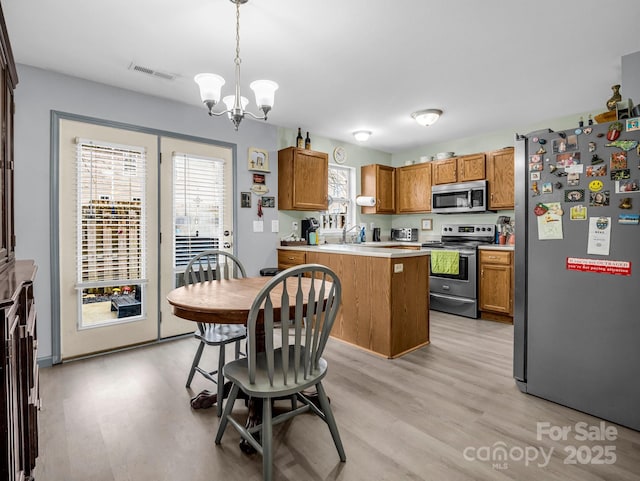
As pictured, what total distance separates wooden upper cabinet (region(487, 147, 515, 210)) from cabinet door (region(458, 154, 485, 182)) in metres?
0.09

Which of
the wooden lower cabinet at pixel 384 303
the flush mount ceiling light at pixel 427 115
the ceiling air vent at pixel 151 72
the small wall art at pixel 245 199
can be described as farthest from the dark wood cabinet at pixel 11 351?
the flush mount ceiling light at pixel 427 115

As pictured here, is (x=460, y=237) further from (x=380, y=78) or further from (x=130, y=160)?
(x=130, y=160)

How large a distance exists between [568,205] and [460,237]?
306 centimetres

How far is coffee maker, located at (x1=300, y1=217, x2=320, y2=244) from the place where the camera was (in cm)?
473

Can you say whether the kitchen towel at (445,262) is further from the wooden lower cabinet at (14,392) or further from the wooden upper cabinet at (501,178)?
the wooden lower cabinet at (14,392)

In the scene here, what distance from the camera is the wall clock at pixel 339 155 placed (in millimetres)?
5258

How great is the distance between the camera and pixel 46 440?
184cm

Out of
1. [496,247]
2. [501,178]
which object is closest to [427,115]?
[501,178]

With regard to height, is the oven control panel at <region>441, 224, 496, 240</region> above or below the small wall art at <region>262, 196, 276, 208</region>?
below

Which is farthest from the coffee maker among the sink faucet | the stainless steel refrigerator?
the stainless steel refrigerator

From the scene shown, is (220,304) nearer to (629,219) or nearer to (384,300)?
(384,300)

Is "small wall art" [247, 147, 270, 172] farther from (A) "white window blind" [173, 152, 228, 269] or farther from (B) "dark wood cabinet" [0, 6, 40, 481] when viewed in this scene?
(B) "dark wood cabinet" [0, 6, 40, 481]

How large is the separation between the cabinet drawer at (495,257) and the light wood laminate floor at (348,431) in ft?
5.54

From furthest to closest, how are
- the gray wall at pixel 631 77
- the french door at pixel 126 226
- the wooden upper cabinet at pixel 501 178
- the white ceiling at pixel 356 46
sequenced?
the wooden upper cabinet at pixel 501 178 → the french door at pixel 126 226 → the gray wall at pixel 631 77 → the white ceiling at pixel 356 46
